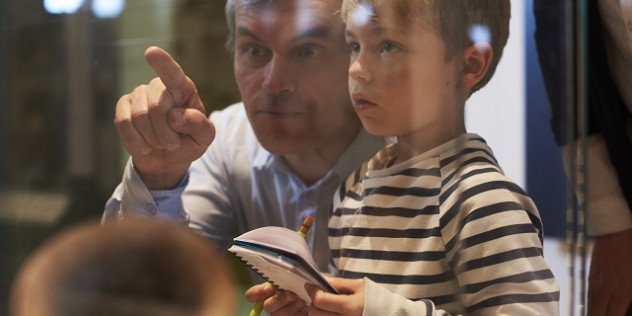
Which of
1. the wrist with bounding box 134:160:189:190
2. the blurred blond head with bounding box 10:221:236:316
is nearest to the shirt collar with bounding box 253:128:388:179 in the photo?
the wrist with bounding box 134:160:189:190

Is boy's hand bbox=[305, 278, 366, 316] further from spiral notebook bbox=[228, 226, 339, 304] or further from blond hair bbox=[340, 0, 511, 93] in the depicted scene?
blond hair bbox=[340, 0, 511, 93]

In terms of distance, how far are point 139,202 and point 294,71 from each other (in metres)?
0.21

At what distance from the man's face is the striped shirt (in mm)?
95

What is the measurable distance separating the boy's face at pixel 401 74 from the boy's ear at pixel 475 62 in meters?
0.01

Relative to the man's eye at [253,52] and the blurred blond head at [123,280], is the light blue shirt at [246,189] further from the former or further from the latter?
the blurred blond head at [123,280]

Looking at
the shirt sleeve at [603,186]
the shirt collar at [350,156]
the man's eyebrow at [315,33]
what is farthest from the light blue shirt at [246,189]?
the shirt sleeve at [603,186]

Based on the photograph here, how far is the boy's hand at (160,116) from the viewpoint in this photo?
773 mm

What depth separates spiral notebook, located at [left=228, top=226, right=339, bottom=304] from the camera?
2.44 feet

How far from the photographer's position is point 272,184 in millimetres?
922

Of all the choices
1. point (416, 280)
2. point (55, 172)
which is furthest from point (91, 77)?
point (416, 280)

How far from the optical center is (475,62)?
0.82 m

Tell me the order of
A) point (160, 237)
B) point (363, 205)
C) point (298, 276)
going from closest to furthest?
point (160, 237), point (298, 276), point (363, 205)

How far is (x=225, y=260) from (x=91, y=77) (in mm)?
213

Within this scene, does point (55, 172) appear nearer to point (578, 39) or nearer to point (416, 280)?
point (416, 280)
